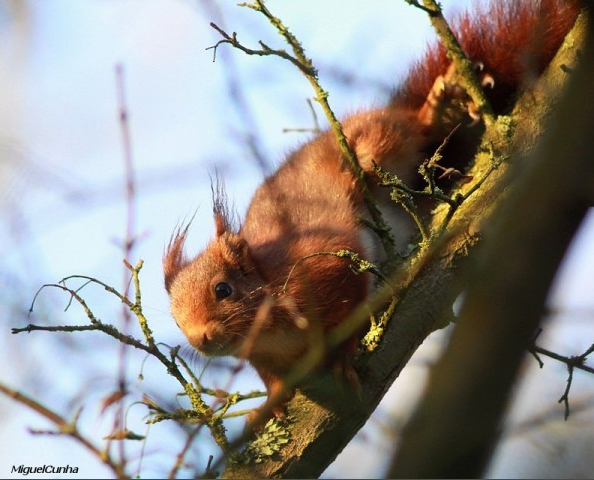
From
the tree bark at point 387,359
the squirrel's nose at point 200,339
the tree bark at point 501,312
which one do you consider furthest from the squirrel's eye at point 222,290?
the tree bark at point 501,312

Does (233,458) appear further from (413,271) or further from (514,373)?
(514,373)

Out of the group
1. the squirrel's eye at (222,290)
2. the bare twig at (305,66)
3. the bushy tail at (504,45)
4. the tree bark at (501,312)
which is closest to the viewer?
the tree bark at (501,312)

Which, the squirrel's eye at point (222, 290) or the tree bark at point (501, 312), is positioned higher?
the squirrel's eye at point (222, 290)

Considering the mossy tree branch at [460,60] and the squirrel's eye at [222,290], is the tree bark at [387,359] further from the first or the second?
the squirrel's eye at [222,290]

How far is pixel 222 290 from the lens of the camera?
10.8 ft

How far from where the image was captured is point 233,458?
9.33 feet

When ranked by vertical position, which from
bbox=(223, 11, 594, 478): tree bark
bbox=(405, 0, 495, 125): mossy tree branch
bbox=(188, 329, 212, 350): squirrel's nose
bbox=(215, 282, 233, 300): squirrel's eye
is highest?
bbox=(405, 0, 495, 125): mossy tree branch

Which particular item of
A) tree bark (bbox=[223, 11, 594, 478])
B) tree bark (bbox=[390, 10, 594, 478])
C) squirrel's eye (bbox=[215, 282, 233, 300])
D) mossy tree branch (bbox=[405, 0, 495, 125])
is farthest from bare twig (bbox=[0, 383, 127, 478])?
mossy tree branch (bbox=[405, 0, 495, 125])

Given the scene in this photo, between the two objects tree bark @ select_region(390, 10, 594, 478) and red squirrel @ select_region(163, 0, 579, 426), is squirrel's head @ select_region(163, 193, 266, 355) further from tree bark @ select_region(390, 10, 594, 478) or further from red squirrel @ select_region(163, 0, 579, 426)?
tree bark @ select_region(390, 10, 594, 478)

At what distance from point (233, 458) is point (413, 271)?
89 centimetres

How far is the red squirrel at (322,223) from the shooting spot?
3.22m

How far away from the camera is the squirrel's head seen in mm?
3141

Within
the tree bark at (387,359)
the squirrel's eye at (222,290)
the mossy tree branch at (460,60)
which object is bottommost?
the tree bark at (387,359)

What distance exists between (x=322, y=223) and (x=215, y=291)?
606mm
